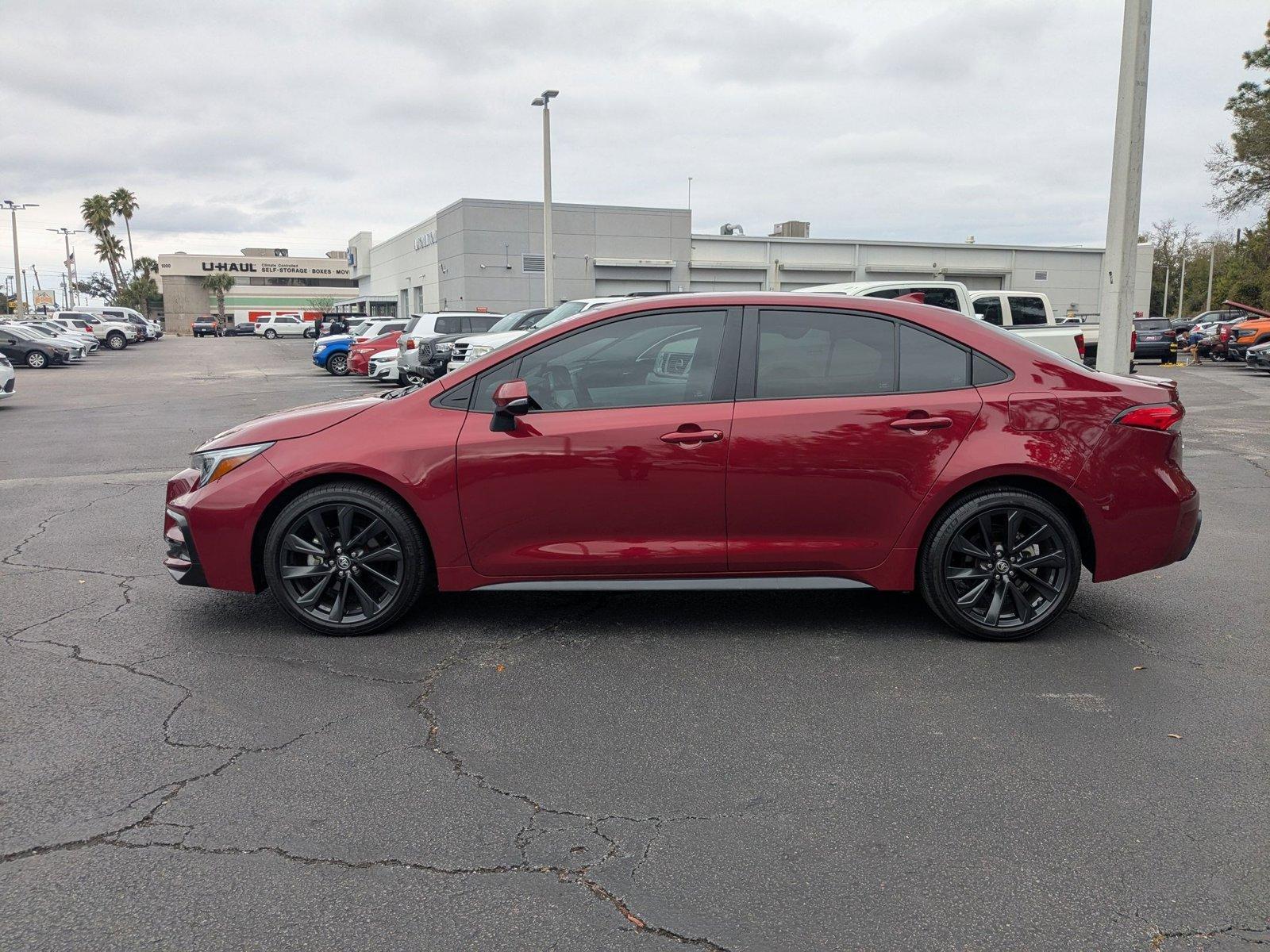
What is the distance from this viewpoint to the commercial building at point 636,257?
A: 48188 millimetres

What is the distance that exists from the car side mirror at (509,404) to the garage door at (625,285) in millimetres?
45238

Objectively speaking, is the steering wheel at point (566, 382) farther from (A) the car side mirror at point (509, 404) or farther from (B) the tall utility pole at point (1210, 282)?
(B) the tall utility pole at point (1210, 282)

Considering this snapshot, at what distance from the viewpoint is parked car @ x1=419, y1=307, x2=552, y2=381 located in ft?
62.1

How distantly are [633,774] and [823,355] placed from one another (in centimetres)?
233

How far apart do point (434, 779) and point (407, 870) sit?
58 centimetres

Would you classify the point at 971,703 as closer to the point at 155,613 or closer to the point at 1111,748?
the point at 1111,748

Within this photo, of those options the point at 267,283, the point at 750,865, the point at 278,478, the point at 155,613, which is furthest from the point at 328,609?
the point at 267,283

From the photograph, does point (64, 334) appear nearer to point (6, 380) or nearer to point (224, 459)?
point (6, 380)

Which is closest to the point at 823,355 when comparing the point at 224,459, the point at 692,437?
the point at 692,437

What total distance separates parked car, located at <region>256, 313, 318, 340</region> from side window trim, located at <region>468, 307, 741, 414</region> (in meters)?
71.3

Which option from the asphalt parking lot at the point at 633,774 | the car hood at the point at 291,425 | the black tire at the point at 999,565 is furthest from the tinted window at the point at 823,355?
the car hood at the point at 291,425

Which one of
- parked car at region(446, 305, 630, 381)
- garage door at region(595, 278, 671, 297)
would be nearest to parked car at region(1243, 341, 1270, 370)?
parked car at region(446, 305, 630, 381)

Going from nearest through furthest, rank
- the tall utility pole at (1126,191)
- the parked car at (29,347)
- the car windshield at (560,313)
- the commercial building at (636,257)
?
the tall utility pole at (1126,191) < the car windshield at (560,313) < the parked car at (29,347) < the commercial building at (636,257)

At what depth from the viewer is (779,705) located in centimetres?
417
